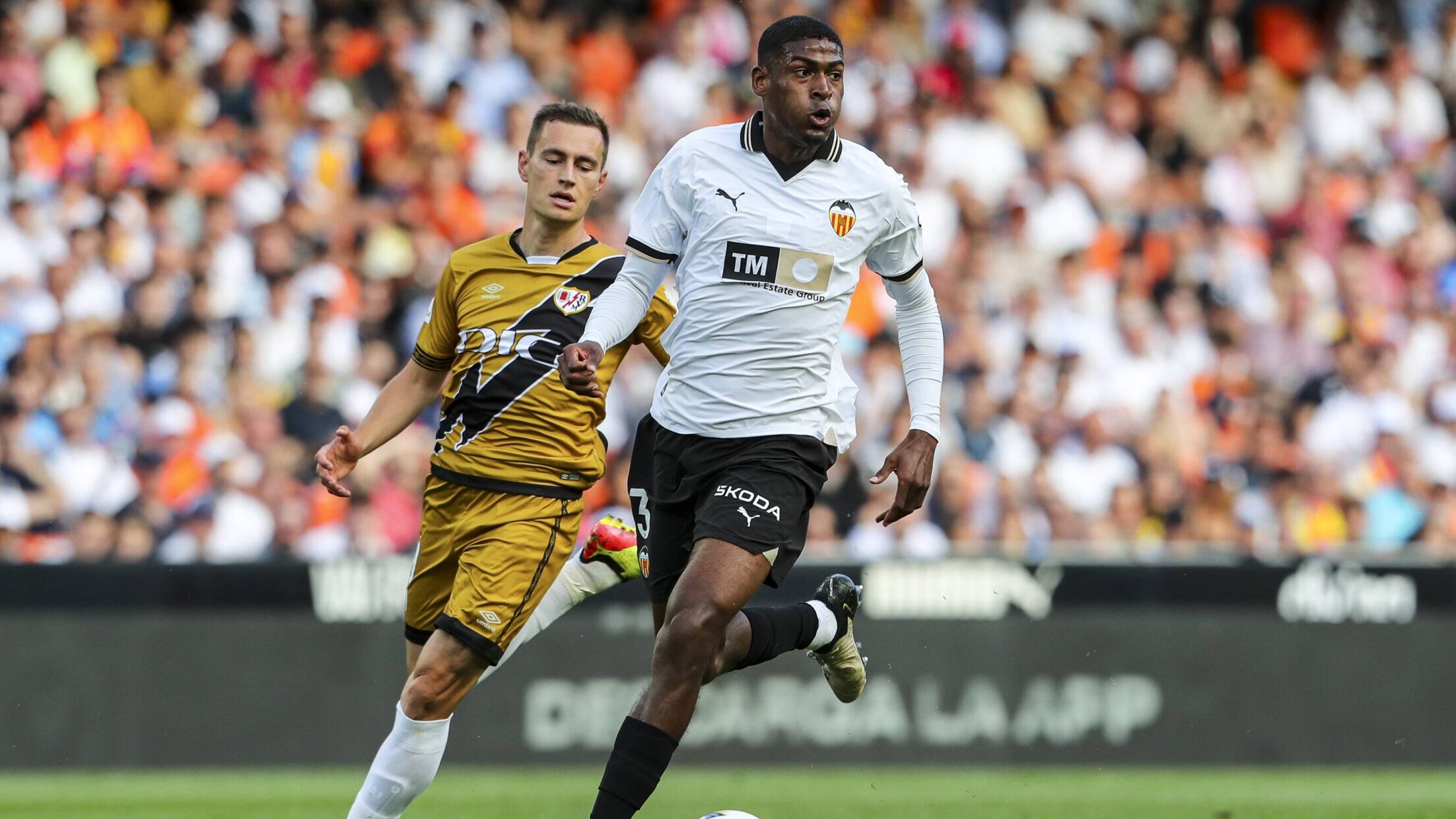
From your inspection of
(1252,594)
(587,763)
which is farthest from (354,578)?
(1252,594)

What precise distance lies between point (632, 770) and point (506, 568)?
1314mm

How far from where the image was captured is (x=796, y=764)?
1147 cm

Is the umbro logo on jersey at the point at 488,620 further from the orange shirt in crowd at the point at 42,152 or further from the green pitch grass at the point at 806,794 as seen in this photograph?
the orange shirt in crowd at the point at 42,152

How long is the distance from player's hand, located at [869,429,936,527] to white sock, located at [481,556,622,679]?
167cm

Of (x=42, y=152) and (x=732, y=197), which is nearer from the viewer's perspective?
(x=732, y=197)

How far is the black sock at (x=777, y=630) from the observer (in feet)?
22.5

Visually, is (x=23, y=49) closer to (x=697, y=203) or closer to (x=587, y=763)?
(x=587, y=763)

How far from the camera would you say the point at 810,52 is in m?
6.31

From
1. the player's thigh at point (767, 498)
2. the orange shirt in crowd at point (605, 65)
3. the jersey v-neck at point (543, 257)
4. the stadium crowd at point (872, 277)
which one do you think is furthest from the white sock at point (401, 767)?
the orange shirt in crowd at point (605, 65)

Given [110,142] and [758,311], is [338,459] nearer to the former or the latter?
[758,311]

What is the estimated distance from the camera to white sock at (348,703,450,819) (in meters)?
6.72

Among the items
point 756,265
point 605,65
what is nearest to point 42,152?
point 605,65

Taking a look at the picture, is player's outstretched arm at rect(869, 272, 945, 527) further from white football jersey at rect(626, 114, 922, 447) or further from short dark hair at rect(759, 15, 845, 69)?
short dark hair at rect(759, 15, 845, 69)

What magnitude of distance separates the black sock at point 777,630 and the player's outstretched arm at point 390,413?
151 cm
